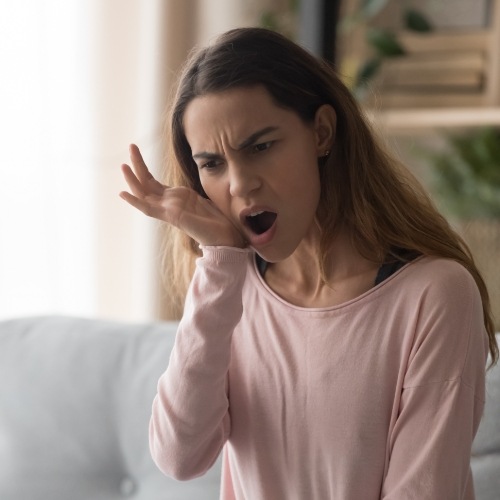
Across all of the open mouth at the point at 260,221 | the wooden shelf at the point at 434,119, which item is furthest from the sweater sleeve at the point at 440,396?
the wooden shelf at the point at 434,119

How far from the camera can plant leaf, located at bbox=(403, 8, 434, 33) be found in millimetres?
2988

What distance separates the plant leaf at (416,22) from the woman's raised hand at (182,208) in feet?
6.31

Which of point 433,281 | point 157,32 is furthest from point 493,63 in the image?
point 433,281

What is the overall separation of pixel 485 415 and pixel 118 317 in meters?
1.50

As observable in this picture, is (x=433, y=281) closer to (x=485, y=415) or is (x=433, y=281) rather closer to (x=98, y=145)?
(x=485, y=415)

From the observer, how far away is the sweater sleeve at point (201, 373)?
1.21 metres

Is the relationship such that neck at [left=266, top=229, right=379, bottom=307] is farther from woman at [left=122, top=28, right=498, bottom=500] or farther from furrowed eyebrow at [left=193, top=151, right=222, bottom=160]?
furrowed eyebrow at [left=193, top=151, right=222, bottom=160]

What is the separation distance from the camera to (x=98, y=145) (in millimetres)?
2594

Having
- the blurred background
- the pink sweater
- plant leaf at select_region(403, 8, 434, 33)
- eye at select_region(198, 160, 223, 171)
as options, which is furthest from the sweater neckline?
plant leaf at select_region(403, 8, 434, 33)

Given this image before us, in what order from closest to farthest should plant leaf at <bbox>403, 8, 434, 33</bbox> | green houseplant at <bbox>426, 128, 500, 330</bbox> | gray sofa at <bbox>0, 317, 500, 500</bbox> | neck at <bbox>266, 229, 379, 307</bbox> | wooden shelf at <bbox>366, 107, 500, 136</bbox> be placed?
neck at <bbox>266, 229, 379, 307</bbox> → gray sofa at <bbox>0, 317, 500, 500</bbox> → wooden shelf at <bbox>366, 107, 500, 136</bbox> → green houseplant at <bbox>426, 128, 500, 330</bbox> → plant leaf at <bbox>403, 8, 434, 33</bbox>

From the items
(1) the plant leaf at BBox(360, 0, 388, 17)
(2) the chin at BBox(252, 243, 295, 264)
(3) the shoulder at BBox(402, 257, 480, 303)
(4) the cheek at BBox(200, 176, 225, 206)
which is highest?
(1) the plant leaf at BBox(360, 0, 388, 17)

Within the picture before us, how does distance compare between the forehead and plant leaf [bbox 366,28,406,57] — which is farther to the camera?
plant leaf [bbox 366,28,406,57]

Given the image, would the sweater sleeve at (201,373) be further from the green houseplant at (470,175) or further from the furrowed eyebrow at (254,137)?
the green houseplant at (470,175)

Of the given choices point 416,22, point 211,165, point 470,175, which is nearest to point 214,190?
point 211,165
